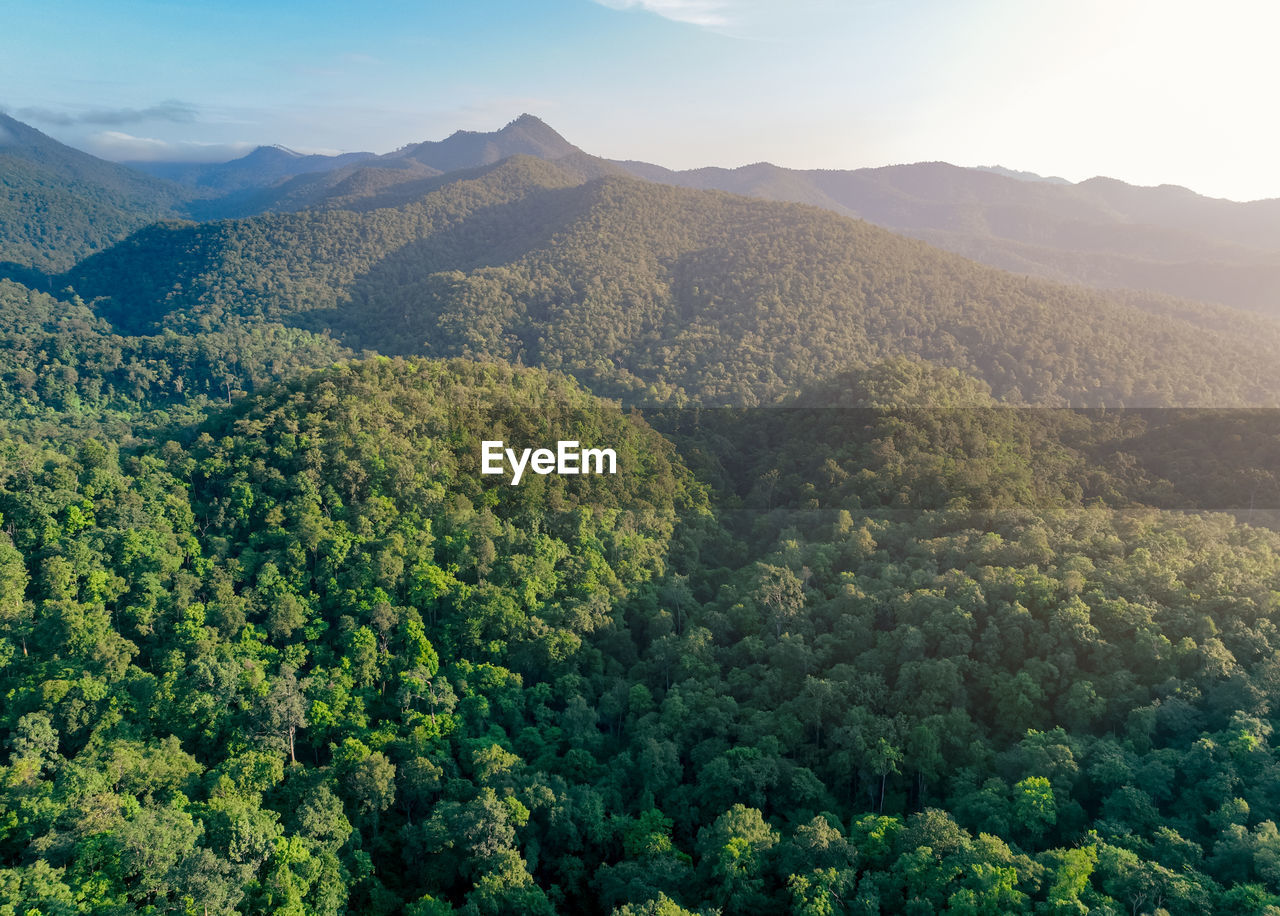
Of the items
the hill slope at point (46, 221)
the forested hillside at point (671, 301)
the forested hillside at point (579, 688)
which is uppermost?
the hill slope at point (46, 221)

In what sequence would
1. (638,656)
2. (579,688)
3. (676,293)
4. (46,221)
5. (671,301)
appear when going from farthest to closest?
(46,221) → (676,293) → (671,301) → (638,656) → (579,688)

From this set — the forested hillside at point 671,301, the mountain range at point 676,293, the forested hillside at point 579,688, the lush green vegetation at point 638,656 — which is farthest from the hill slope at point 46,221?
the forested hillside at point 579,688

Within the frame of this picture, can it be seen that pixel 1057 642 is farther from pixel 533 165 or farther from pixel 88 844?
pixel 533 165

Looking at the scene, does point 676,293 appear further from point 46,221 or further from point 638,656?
point 46,221

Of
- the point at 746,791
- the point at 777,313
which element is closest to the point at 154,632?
the point at 746,791

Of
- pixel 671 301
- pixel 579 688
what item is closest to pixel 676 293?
pixel 671 301

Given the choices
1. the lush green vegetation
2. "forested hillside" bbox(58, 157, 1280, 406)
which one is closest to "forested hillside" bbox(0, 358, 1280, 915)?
the lush green vegetation

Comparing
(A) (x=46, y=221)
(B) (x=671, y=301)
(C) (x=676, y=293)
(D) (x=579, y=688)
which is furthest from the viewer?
(A) (x=46, y=221)

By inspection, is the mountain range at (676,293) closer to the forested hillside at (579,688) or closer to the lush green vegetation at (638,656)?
the lush green vegetation at (638,656)

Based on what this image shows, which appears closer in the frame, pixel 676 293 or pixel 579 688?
pixel 579 688

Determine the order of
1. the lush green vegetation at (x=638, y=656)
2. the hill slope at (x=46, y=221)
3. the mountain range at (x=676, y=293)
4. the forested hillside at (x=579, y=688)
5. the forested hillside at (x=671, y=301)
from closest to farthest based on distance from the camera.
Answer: the forested hillside at (x=579, y=688) → the lush green vegetation at (x=638, y=656) → the forested hillside at (x=671, y=301) → the mountain range at (x=676, y=293) → the hill slope at (x=46, y=221)

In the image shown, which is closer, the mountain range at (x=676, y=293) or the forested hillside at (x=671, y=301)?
the forested hillside at (x=671, y=301)
